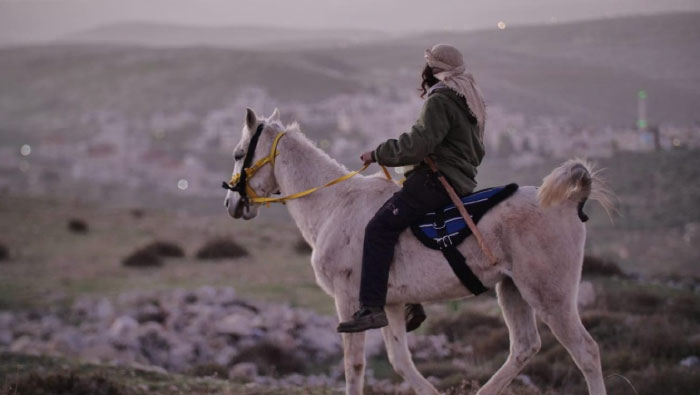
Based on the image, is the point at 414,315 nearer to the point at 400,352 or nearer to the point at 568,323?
the point at 400,352

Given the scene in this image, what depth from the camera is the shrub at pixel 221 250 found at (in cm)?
2175

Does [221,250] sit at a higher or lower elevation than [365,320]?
lower

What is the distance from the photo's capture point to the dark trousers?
570cm

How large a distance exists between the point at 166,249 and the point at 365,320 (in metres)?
17.6

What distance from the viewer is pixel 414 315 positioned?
6379 millimetres

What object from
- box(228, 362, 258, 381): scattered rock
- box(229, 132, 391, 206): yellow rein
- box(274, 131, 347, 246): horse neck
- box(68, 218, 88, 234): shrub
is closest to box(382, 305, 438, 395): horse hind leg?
box(274, 131, 347, 246): horse neck

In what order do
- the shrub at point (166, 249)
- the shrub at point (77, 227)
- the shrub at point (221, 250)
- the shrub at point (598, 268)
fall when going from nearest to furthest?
the shrub at point (598, 268), the shrub at point (221, 250), the shrub at point (166, 249), the shrub at point (77, 227)

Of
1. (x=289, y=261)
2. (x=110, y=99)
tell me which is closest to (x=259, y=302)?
(x=289, y=261)

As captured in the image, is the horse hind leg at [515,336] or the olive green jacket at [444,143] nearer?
the olive green jacket at [444,143]

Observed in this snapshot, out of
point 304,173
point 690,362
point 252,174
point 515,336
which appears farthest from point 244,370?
point 690,362

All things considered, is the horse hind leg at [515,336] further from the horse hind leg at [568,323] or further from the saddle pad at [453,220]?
the saddle pad at [453,220]

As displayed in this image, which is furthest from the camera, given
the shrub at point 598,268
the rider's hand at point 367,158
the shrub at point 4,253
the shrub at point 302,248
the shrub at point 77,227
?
the shrub at point 77,227

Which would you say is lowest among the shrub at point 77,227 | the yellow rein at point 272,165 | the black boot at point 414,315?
the shrub at point 77,227

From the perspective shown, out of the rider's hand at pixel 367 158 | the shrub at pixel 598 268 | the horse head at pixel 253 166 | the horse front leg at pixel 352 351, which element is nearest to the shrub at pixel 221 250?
the shrub at pixel 598 268
